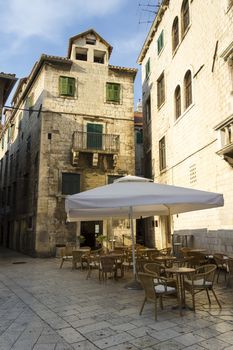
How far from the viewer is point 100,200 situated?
244 inches

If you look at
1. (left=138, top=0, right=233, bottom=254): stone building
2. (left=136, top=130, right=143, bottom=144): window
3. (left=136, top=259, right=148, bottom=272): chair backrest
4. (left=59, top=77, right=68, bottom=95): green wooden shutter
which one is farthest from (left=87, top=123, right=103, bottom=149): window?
(left=136, top=259, right=148, bottom=272): chair backrest

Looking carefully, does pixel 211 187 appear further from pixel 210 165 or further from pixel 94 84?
pixel 94 84

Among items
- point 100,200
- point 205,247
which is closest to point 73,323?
point 100,200

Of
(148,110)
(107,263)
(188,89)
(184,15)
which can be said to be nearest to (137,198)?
(107,263)

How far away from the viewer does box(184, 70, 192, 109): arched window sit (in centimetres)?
1410

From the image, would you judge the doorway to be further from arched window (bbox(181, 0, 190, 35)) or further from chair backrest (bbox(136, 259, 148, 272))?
arched window (bbox(181, 0, 190, 35))

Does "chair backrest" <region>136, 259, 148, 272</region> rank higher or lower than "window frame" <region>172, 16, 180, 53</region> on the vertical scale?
lower

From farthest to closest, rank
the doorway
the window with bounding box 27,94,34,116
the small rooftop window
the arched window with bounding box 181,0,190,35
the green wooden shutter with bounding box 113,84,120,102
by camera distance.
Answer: the window with bounding box 27,94,34,116 < the small rooftop window < the green wooden shutter with bounding box 113,84,120,102 < the doorway < the arched window with bounding box 181,0,190,35

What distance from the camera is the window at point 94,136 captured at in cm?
1892

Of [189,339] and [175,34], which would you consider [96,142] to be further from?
[189,339]


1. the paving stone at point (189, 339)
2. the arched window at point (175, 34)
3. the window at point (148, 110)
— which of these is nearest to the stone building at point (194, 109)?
the arched window at point (175, 34)

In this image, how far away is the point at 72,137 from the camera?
18719 millimetres

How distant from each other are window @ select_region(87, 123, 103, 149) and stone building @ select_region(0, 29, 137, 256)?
6 cm

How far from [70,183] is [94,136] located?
3.24 m
